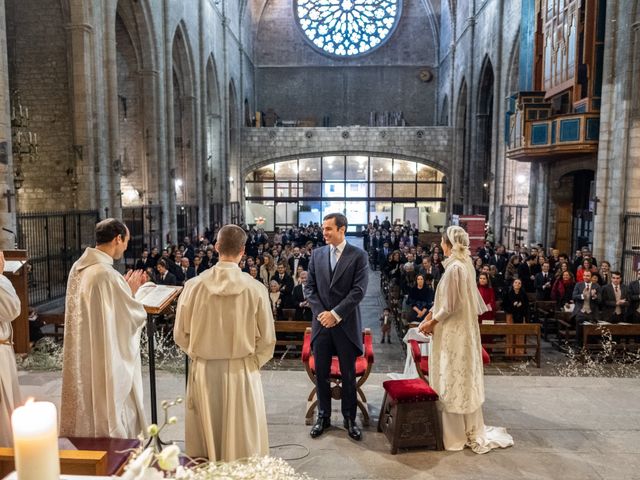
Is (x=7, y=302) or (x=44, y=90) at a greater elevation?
(x=44, y=90)

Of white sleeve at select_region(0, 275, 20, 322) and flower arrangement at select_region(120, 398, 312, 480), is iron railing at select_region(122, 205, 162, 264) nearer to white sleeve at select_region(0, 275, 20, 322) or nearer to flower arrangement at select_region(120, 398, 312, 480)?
white sleeve at select_region(0, 275, 20, 322)

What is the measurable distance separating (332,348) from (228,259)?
5.36 ft

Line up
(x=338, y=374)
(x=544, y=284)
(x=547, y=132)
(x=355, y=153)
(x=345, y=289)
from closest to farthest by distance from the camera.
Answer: (x=345, y=289)
(x=338, y=374)
(x=544, y=284)
(x=547, y=132)
(x=355, y=153)

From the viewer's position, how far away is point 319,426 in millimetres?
4535

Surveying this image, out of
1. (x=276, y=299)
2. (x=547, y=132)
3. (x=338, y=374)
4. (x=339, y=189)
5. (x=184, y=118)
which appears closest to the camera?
(x=338, y=374)

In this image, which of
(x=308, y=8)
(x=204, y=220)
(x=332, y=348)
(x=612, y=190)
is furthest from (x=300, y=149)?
(x=332, y=348)

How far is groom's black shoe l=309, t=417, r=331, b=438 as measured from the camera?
4.49m

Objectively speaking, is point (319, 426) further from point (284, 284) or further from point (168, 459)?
point (284, 284)

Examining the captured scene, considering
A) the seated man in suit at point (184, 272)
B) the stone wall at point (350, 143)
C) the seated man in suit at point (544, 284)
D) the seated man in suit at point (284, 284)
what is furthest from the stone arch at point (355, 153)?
the seated man in suit at point (284, 284)

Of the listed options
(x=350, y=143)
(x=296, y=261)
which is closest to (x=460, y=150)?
(x=350, y=143)

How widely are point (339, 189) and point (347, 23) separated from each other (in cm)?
1094

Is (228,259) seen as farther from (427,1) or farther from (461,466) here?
(427,1)

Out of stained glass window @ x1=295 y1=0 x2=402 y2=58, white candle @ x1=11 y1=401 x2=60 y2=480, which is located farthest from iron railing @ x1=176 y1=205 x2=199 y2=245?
white candle @ x1=11 y1=401 x2=60 y2=480

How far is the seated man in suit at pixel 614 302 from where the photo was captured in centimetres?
849
